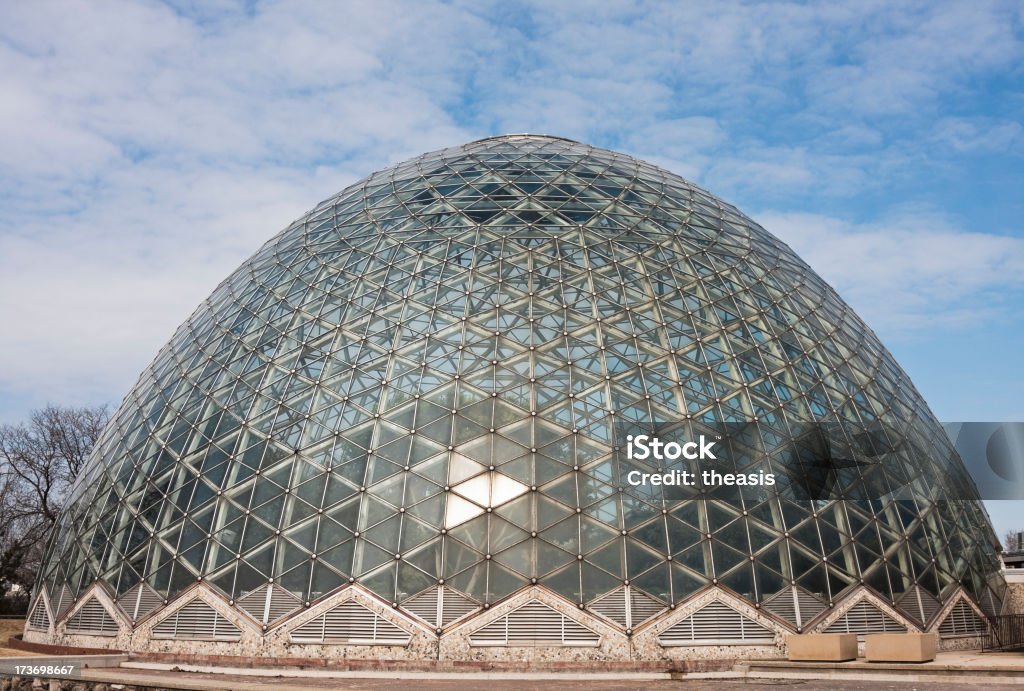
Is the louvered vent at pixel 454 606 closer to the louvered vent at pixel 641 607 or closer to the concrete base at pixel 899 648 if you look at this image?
the louvered vent at pixel 641 607

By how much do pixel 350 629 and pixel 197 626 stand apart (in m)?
4.81

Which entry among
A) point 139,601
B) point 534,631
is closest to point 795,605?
point 534,631

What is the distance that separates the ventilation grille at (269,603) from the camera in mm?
23547

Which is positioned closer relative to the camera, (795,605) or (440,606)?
(440,606)

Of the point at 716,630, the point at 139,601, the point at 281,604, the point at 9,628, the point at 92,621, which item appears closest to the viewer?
the point at 716,630

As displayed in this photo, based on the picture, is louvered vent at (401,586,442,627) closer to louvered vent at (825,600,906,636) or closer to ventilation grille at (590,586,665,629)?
ventilation grille at (590,586,665,629)

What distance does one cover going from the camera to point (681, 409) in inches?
1014

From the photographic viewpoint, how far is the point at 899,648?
2186 centimetres

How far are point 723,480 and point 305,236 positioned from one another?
761 inches

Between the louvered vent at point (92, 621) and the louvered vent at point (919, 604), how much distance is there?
2337 cm

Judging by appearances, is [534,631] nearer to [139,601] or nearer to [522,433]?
[522,433]

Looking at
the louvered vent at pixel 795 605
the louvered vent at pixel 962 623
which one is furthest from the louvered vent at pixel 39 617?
the louvered vent at pixel 962 623

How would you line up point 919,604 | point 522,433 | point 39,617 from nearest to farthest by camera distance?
point 522,433 → point 919,604 → point 39,617

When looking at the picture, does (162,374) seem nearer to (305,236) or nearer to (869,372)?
(305,236)
